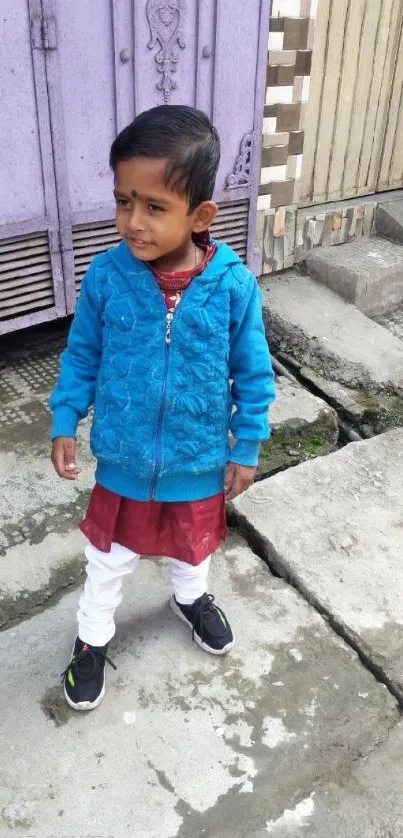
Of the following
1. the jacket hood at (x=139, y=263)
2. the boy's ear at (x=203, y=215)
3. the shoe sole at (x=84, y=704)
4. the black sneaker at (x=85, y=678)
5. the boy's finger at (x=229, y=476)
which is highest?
the boy's ear at (x=203, y=215)

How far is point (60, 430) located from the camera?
1705 mm

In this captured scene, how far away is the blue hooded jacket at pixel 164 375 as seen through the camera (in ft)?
5.29

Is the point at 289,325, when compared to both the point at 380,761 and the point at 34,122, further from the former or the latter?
the point at 380,761

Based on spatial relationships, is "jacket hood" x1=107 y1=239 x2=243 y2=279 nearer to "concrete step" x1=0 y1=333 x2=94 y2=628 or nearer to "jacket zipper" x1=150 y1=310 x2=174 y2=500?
"jacket zipper" x1=150 y1=310 x2=174 y2=500

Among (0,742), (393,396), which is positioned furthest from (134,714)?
(393,396)

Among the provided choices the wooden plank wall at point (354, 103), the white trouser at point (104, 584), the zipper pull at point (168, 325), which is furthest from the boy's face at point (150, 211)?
the wooden plank wall at point (354, 103)

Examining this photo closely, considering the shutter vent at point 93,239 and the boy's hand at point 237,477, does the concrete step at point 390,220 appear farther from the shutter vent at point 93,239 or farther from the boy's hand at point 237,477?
the boy's hand at point 237,477

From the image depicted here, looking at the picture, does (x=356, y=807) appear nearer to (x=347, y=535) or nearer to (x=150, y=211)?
(x=347, y=535)

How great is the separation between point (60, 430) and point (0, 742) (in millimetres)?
829

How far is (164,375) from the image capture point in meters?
1.62

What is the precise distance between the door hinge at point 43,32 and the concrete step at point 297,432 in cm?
177

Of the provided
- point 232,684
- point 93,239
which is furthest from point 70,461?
point 93,239

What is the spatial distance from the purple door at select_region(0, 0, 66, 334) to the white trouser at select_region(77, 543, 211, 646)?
1726 mm

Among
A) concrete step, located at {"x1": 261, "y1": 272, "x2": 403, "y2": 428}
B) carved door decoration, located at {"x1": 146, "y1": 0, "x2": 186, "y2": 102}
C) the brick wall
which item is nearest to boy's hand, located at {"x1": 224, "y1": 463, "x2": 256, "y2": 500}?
concrete step, located at {"x1": 261, "y1": 272, "x2": 403, "y2": 428}
